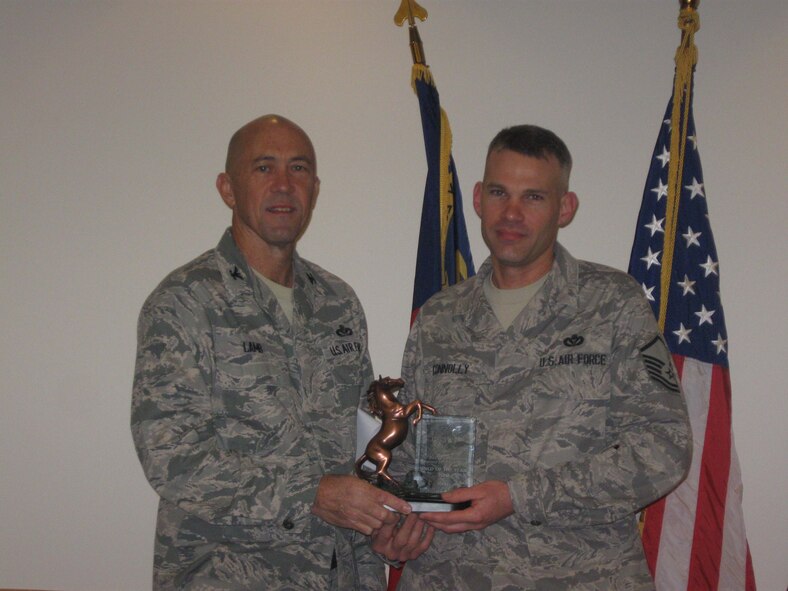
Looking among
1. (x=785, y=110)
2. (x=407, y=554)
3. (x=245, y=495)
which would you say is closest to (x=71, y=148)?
(x=245, y=495)

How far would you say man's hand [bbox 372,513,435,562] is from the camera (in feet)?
5.75

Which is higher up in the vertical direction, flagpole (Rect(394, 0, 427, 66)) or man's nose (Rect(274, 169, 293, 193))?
flagpole (Rect(394, 0, 427, 66))

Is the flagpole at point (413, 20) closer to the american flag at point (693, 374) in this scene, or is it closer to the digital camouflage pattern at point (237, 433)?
the american flag at point (693, 374)

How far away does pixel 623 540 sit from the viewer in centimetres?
173

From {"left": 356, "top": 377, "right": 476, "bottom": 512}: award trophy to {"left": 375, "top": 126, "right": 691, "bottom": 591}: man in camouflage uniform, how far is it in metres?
0.08

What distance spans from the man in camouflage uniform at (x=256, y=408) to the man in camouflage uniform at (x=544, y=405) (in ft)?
0.63

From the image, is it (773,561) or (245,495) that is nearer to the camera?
(245,495)

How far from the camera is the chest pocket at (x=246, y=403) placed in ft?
5.81

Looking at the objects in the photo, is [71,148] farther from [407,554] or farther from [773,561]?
[773,561]

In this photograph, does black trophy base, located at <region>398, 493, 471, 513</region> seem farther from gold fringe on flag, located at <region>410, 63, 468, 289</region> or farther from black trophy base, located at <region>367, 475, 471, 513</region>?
gold fringe on flag, located at <region>410, 63, 468, 289</region>

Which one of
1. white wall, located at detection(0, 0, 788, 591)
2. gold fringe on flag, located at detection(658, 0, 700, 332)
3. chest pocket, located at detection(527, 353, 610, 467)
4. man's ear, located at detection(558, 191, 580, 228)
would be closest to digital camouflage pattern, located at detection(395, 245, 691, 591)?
chest pocket, located at detection(527, 353, 610, 467)

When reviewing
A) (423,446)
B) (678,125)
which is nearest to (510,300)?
(423,446)

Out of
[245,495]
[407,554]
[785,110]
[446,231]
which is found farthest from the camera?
[785,110]

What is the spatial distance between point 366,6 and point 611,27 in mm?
989
